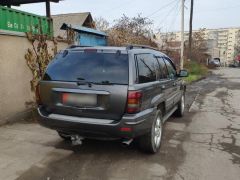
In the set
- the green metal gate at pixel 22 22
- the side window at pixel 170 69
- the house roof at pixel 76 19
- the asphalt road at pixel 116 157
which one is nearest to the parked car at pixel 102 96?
the asphalt road at pixel 116 157

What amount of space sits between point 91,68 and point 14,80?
3366 mm

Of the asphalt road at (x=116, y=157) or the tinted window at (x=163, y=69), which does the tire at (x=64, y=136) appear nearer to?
the asphalt road at (x=116, y=157)

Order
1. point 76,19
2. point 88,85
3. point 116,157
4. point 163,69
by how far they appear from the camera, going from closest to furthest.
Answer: point 88,85 → point 116,157 → point 163,69 → point 76,19

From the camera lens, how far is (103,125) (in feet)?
15.1

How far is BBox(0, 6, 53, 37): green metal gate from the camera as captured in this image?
8.01m

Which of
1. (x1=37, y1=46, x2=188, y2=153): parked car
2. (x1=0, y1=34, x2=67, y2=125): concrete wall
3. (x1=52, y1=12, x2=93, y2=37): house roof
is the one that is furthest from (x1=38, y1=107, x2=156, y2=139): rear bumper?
(x1=52, y1=12, x2=93, y2=37): house roof

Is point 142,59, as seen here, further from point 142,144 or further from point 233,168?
point 233,168

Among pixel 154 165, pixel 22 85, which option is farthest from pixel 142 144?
pixel 22 85

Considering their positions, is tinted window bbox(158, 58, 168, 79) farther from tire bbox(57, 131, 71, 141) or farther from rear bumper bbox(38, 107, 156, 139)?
tire bbox(57, 131, 71, 141)

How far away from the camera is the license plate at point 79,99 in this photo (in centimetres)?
470

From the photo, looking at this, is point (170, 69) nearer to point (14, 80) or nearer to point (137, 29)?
point (14, 80)

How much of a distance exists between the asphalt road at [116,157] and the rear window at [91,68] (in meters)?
1.34

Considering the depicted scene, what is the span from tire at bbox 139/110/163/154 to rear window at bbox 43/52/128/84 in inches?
43.7

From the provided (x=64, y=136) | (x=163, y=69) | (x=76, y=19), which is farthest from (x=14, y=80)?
(x=76, y=19)
